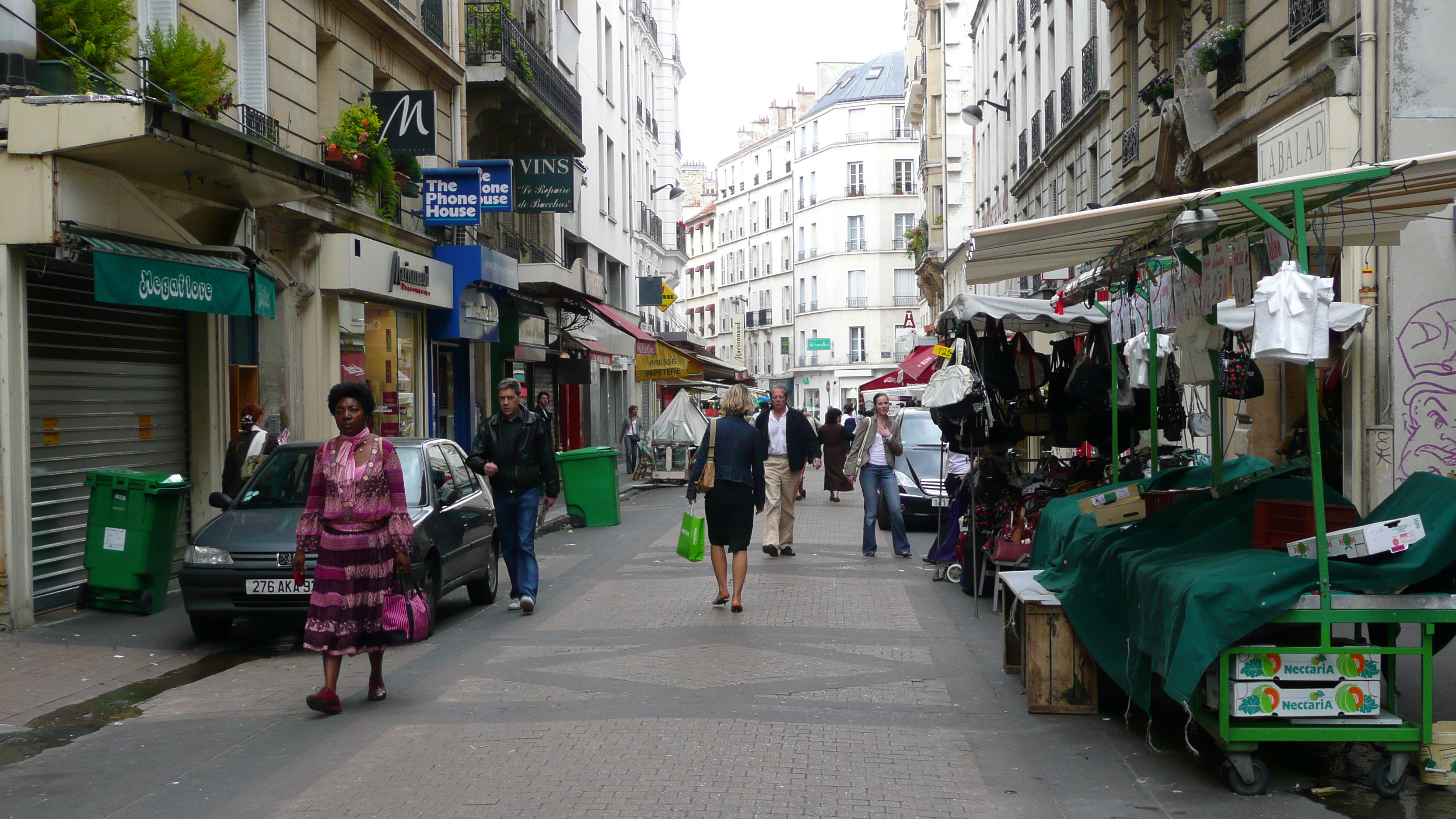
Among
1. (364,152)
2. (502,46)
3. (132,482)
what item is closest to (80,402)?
(132,482)

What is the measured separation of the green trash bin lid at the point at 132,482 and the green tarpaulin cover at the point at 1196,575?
687cm

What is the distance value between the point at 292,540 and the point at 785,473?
282 inches

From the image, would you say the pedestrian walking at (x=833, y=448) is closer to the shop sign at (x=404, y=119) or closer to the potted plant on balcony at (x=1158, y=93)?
the potted plant on balcony at (x=1158, y=93)

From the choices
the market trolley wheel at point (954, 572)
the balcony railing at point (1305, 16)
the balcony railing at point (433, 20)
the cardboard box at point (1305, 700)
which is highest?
the balcony railing at point (433, 20)

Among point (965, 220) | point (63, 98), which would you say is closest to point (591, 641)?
point (63, 98)

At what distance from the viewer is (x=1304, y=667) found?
5.48 meters

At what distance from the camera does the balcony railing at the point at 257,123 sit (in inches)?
569

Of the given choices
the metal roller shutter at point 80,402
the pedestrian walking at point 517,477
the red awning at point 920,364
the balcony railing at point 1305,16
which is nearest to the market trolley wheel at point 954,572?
the pedestrian walking at point 517,477

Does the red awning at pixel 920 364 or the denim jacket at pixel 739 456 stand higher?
the red awning at pixel 920 364

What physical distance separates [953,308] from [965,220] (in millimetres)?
40691

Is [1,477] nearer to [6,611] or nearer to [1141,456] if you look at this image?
[6,611]

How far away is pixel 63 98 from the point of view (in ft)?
32.5

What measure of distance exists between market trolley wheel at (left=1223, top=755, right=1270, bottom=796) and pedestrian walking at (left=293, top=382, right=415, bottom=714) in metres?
4.40

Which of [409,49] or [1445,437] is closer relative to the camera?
[1445,437]
